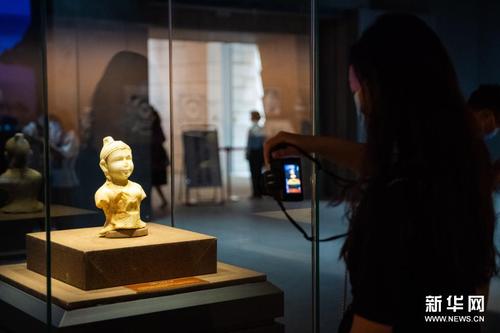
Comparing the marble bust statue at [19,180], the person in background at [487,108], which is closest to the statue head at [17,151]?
the marble bust statue at [19,180]

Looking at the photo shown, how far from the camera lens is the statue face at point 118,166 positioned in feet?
11.4

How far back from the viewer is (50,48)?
5.21 m

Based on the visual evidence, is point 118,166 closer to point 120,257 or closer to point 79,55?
point 120,257

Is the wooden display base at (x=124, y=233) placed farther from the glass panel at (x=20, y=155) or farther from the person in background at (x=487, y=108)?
the person in background at (x=487, y=108)

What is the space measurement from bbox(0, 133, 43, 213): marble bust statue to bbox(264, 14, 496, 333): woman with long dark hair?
322 cm

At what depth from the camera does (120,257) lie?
3090 millimetres

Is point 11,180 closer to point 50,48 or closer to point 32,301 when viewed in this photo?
point 50,48

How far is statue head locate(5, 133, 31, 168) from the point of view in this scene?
4.44 meters

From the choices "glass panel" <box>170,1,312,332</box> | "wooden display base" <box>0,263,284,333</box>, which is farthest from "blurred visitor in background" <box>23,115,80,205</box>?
"glass panel" <box>170,1,312,332</box>

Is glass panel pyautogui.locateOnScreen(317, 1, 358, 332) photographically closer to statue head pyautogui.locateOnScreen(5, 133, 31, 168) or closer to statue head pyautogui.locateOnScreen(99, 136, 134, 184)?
statue head pyautogui.locateOnScreen(99, 136, 134, 184)

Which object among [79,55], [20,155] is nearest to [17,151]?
[20,155]

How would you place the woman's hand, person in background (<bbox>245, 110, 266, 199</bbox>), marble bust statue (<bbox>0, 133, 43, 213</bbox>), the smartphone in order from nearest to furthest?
1. the woman's hand
2. the smartphone
3. marble bust statue (<bbox>0, 133, 43, 213</bbox>)
4. person in background (<bbox>245, 110, 266, 199</bbox>)

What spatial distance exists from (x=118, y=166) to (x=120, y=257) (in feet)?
1.78

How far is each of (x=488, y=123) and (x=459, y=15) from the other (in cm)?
114
